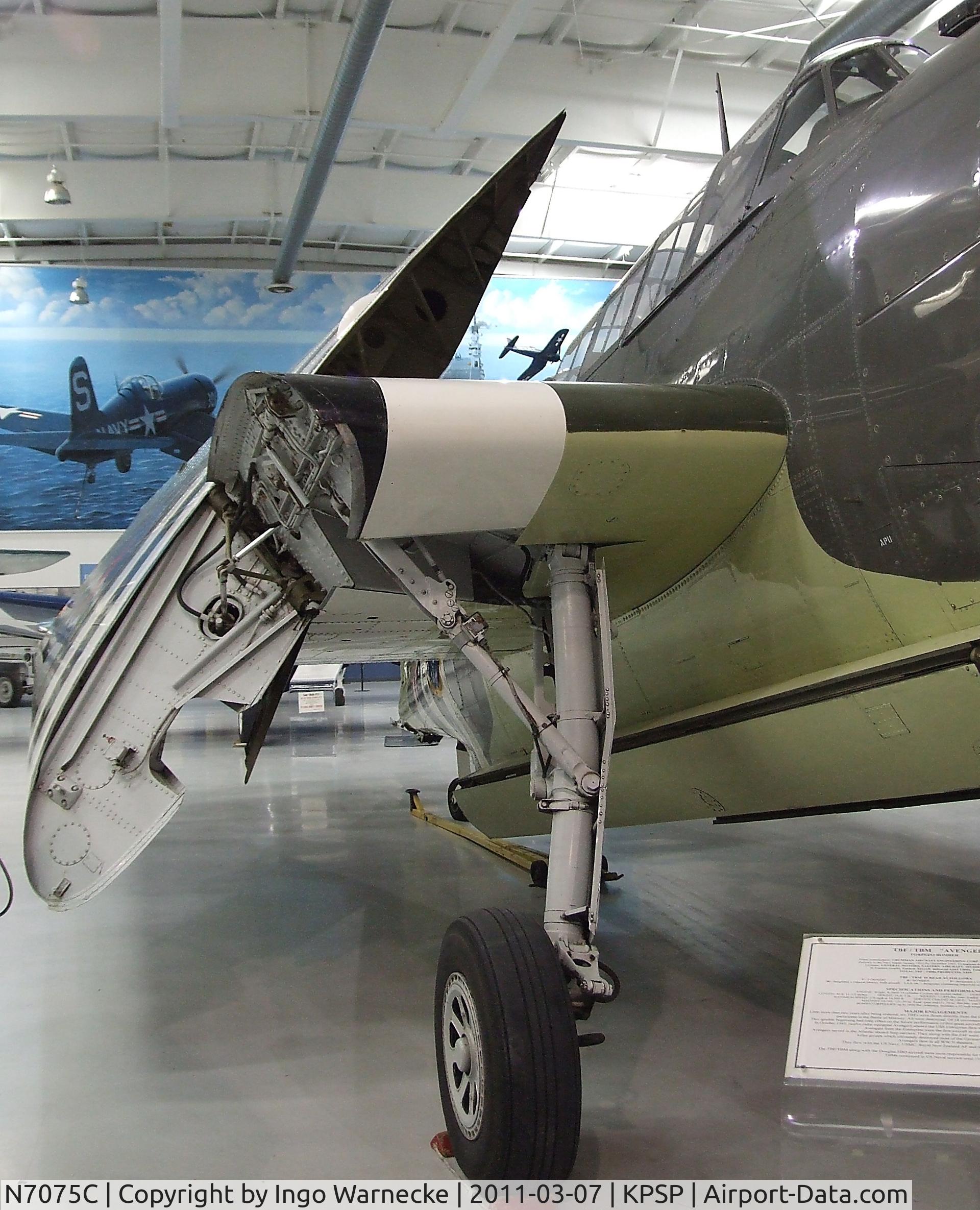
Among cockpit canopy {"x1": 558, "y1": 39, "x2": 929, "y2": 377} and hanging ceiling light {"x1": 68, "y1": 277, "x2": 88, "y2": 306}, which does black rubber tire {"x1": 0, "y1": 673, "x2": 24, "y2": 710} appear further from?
cockpit canopy {"x1": 558, "y1": 39, "x2": 929, "y2": 377}

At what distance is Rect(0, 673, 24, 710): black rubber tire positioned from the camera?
22.6 metres

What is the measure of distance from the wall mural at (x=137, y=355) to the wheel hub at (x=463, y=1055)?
57.6 ft

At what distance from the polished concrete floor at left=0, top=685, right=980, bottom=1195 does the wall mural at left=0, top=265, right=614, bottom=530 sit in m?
12.8

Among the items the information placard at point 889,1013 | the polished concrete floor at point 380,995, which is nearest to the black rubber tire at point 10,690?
the polished concrete floor at point 380,995

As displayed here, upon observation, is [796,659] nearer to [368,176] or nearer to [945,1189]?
[945,1189]

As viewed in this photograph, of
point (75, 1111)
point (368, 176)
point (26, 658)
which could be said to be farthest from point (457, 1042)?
point (26, 658)

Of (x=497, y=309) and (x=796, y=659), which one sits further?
(x=497, y=309)

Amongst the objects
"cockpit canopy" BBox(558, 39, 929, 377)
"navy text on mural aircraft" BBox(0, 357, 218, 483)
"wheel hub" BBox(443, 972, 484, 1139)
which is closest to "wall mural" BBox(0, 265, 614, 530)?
"navy text on mural aircraft" BBox(0, 357, 218, 483)

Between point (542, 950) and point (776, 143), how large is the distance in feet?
9.21

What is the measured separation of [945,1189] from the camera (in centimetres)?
233

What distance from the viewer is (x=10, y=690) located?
2272 cm

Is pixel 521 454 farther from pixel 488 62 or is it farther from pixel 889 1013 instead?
pixel 488 62

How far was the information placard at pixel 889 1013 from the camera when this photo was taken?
2152mm

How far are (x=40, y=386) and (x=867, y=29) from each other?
1609 centimetres
